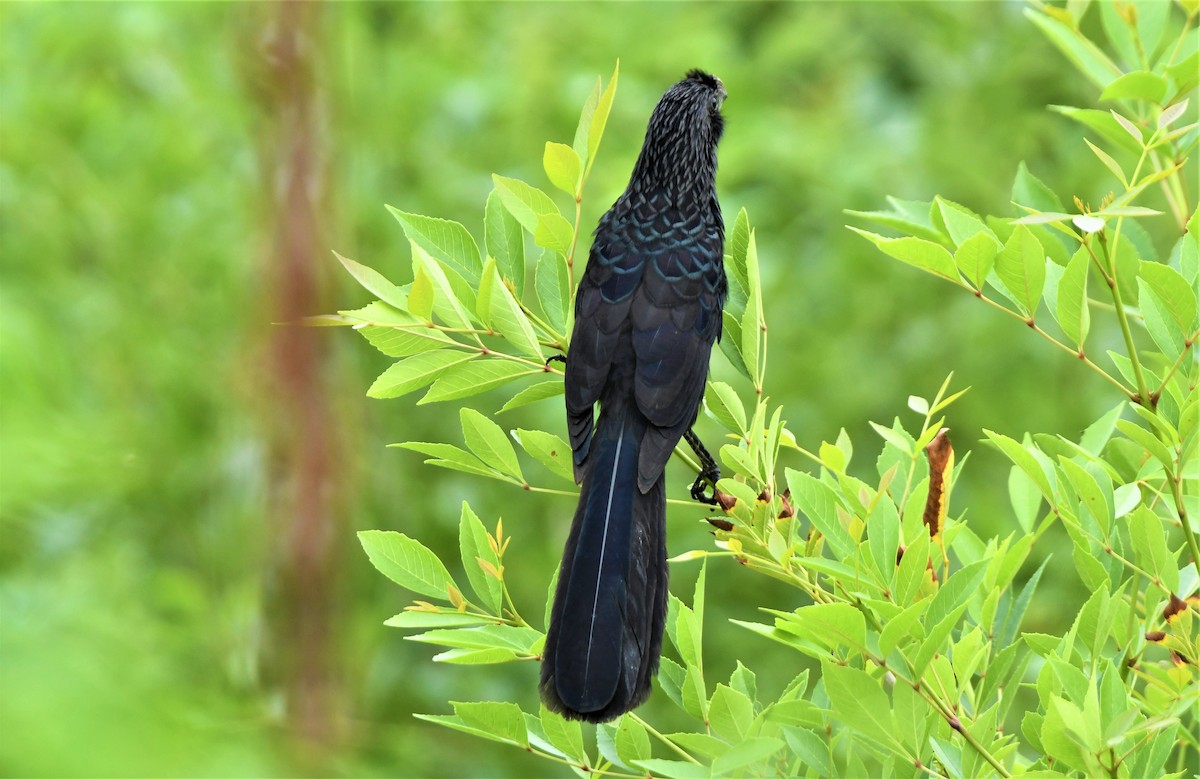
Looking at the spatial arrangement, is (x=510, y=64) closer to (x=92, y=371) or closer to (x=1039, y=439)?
(x=92, y=371)

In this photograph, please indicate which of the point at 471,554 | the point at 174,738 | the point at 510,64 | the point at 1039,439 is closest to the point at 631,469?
the point at 471,554

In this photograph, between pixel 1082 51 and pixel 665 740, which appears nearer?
pixel 665 740

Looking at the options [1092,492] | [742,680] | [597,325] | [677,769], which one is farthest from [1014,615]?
[597,325]

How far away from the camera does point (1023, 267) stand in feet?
5.96

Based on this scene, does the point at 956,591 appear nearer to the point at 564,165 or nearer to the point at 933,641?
the point at 933,641

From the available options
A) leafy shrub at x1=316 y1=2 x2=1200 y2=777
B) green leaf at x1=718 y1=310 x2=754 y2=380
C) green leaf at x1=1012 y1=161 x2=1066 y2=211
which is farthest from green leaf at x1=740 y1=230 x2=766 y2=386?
green leaf at x1=1012 y1=161 x2=1066 y2=211

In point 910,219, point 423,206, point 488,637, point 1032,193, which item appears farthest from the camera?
point 423,206

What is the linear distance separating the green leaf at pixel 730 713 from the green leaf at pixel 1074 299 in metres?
0.65

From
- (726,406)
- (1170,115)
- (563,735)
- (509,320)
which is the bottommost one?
(563,735)

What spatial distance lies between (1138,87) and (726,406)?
2.34ft

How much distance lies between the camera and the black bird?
1.98 meters

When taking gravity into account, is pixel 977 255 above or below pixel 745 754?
above

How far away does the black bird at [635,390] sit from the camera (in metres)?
1.98

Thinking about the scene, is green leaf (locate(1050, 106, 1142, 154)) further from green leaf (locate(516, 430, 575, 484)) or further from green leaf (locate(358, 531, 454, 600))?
green leaf (locate(358, 531, 454, 600))
